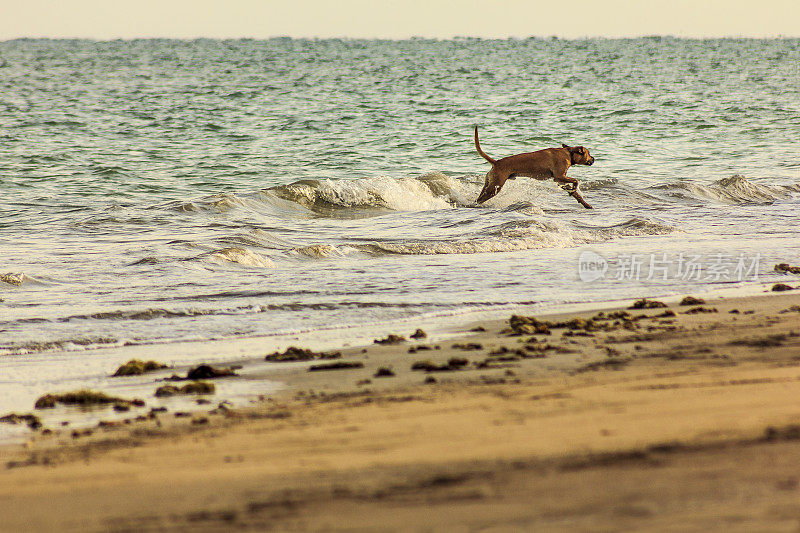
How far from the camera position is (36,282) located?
759cm

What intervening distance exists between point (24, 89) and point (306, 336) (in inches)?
1334

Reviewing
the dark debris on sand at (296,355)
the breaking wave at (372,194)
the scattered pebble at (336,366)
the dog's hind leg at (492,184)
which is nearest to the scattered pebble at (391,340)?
the dark debris on sand at (296,355)

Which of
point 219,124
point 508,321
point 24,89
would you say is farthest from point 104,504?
point 24,89

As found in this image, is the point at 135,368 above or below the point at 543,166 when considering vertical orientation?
below

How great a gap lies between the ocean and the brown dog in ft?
1.52

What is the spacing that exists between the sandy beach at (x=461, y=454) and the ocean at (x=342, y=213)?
128cm

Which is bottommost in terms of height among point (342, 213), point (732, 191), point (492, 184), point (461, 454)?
point (461, 454)

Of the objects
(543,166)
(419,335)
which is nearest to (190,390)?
(419,335)

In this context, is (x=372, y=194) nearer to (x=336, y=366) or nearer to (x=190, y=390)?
(x=336, y=366)

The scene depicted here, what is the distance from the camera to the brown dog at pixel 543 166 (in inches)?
516

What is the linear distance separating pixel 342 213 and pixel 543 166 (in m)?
3.15

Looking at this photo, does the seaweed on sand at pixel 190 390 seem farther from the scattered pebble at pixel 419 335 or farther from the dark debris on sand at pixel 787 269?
the dark debris on sand at pixel 787 269

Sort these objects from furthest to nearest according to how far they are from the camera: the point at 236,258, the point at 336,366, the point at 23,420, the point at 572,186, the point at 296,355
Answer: the point at 572,186 → the point at 236,258 → the point at 296,355 → the point at 336,366 → the point at 23,420

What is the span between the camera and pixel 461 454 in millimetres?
3045
